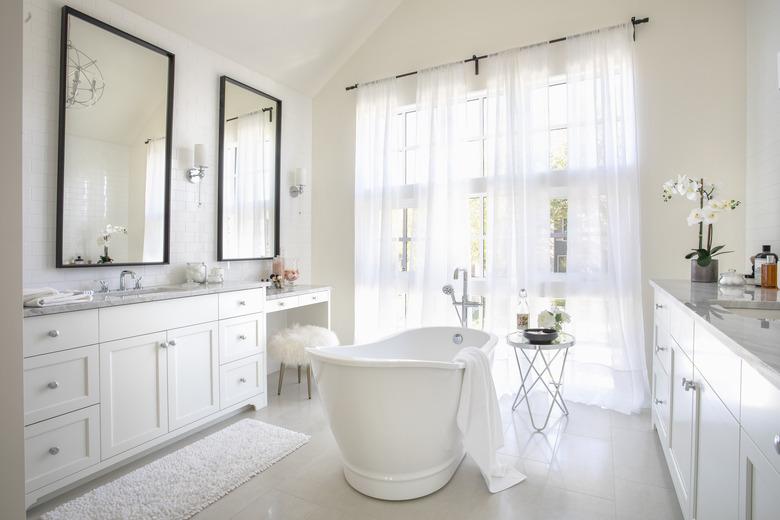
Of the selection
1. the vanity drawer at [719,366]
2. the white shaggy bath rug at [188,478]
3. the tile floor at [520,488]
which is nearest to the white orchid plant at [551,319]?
the tile floor at [520,488]

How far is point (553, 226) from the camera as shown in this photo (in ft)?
10.7

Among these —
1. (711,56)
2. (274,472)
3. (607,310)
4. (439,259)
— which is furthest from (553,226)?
(274,472)

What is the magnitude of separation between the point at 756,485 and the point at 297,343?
2.68 metres

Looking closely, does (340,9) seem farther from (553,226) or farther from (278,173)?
(553,226)

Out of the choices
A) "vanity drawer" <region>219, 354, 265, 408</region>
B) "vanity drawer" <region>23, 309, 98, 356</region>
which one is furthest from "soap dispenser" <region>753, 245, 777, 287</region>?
"vanity drawer" <region>23, 309, 98, 356</region>

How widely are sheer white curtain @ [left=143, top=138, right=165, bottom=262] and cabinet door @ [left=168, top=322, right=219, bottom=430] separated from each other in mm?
712

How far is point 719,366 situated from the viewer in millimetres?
1177

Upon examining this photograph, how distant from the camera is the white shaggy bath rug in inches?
72.8

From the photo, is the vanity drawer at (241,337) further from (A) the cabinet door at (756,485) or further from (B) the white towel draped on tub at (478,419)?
→ (A) the cabinet door at (756,485)

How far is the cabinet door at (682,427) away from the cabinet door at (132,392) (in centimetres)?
254

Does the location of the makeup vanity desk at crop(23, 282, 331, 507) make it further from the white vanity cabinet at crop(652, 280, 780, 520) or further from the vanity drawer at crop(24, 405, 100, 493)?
the white vanity cabinet at crop(652, 280, 780, 520)

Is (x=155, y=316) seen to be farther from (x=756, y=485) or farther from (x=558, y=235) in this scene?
(x=558, y=235)

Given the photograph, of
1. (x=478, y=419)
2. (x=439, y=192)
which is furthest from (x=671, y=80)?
(x=478, y=419)

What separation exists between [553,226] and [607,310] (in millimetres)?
733
